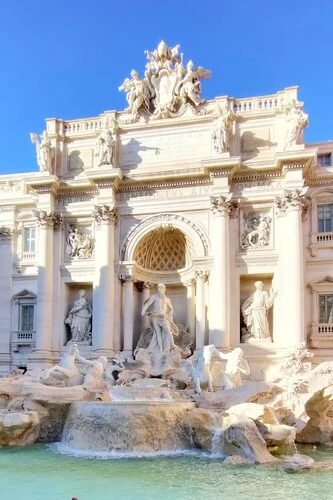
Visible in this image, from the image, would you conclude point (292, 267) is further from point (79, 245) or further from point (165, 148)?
point (79, 245)

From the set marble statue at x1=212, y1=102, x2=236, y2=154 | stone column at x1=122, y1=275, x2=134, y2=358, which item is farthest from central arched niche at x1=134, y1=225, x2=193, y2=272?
marble statue at x1=212, y1=102, x2=236, y2=154

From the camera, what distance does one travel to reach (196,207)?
19.7 metres

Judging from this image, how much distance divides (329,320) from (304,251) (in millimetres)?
2355

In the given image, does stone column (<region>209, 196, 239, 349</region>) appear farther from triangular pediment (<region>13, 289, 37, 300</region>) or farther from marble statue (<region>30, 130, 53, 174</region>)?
triangular pediment (<region>13, 289, 37, 300</region>)

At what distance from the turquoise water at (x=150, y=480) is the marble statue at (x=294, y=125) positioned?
35.5 feet

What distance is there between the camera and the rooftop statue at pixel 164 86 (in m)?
20.6

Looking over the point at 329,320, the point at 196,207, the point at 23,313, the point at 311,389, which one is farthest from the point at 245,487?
the point at 23,313

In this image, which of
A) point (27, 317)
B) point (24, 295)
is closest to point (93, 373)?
point (27, 317)

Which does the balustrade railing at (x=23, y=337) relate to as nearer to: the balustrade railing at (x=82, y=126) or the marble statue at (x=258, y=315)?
the balustrade railing at (x=82, y=126)

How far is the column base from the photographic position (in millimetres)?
19703

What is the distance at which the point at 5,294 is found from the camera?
2173 centimetres

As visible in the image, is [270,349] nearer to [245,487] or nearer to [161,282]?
[161,282]

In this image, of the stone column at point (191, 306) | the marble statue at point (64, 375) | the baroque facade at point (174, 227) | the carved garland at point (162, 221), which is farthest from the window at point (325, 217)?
the marble statue at point (64, 375)

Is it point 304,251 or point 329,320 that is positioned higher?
point 304,251
